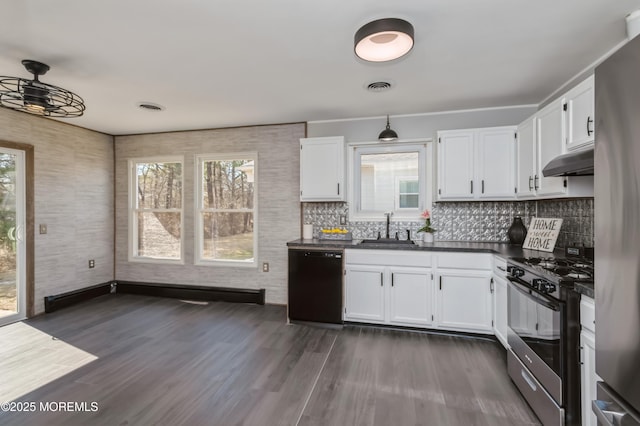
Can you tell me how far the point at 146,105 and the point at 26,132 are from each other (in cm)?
160

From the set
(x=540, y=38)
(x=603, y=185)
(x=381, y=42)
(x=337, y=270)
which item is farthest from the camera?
(x=337, y=270)

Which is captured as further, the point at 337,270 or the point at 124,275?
the point at 124,275

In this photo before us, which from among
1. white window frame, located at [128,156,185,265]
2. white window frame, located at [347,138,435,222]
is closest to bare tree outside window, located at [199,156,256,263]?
white window frame, located at [128,156,185,265]

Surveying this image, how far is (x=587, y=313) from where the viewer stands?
1.49 metres

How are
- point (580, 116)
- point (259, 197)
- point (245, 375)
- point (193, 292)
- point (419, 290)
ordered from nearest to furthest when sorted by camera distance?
point (580, 116)
point (245, 375)
point (419, 290)
point (259, 197)
point (193, 292)

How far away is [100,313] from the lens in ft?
12.3

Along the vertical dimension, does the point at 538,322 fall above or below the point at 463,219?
below

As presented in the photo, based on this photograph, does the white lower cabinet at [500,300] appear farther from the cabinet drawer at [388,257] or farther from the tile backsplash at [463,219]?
the tile backsplash at [463,219]

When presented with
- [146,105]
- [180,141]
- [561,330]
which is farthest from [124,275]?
[561,330]

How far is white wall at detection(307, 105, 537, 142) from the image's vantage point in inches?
136

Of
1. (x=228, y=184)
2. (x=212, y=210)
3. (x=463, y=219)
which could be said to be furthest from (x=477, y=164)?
(x=212, y=210)

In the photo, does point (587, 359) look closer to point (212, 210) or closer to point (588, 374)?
point (588, 374)

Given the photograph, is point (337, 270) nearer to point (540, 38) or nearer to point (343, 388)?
point (343, 388)

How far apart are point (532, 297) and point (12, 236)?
5.27 m
